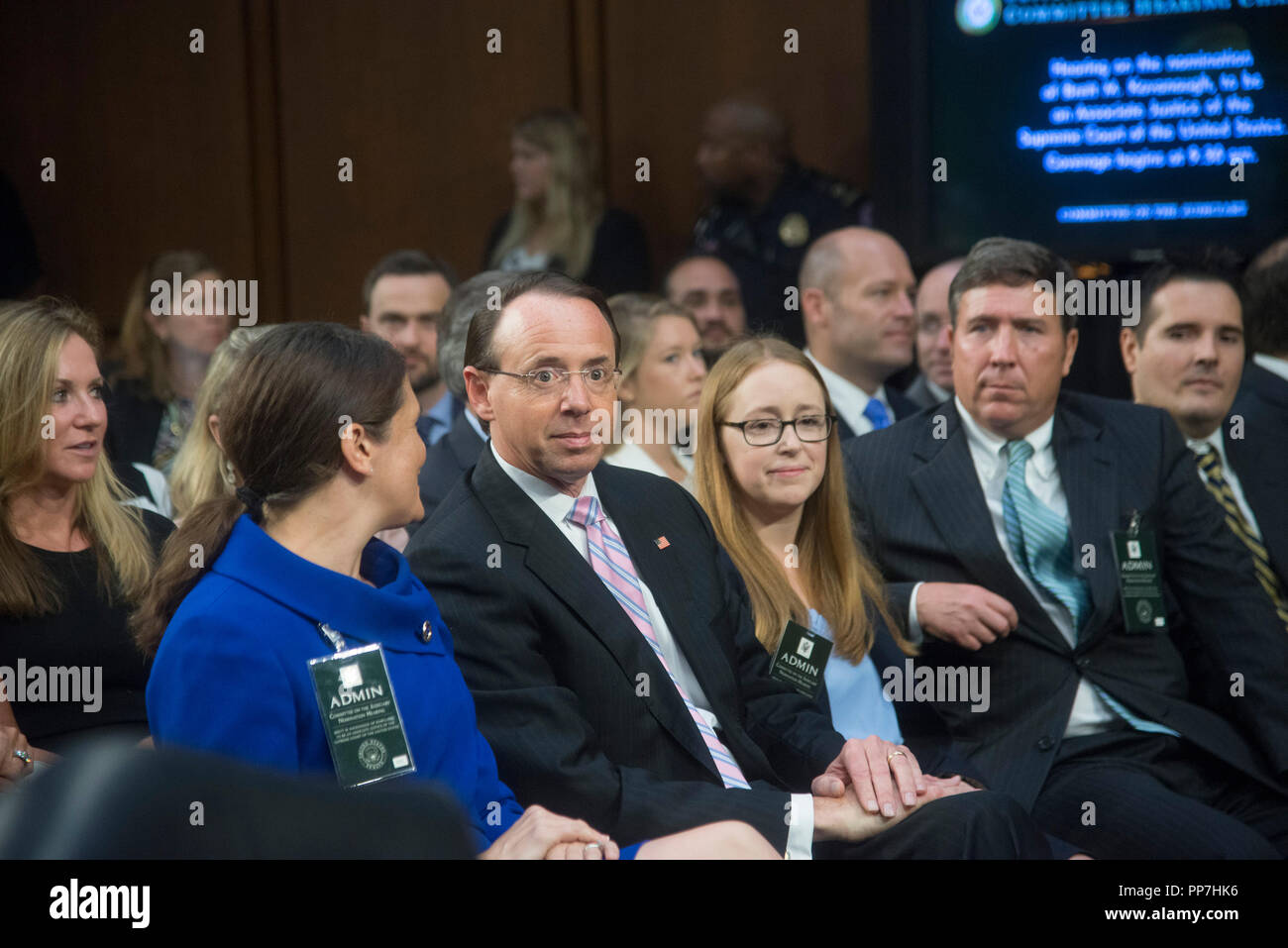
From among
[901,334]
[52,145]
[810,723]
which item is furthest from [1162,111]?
[52,145]

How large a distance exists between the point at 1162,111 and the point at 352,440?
3150mm

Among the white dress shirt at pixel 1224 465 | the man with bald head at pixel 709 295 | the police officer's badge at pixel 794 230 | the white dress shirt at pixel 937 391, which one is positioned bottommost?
the white dress shirt at pixel 1224 465

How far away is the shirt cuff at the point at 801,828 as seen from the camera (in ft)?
6.87

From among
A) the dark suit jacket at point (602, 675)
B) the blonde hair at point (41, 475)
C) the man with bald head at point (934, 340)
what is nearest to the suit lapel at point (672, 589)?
the dark suit jacket at point (602, 675)

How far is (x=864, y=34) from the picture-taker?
4980 millimetres

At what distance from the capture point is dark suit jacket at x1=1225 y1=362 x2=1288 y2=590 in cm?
312

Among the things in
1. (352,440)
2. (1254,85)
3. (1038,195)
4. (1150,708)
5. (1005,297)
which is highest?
(1254,85)

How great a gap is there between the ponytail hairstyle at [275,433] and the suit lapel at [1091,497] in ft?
5.07

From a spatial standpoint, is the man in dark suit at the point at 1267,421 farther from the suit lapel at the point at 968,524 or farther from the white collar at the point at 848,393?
the white collar at the point at 848,393

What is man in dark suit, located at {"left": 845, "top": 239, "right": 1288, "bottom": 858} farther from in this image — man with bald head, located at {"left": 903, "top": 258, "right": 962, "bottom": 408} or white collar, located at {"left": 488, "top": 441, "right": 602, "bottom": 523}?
man with bald head, located at {"left": 903, "top": 258, "right": 962, "bottom": 408}

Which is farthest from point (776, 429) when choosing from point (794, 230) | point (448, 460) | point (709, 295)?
point (794, 230)

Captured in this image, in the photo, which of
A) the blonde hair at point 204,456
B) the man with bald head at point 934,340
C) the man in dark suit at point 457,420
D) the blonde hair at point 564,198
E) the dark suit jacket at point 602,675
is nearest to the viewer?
the dark suit jacket at point 602,675

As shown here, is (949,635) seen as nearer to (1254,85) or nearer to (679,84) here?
(1254,85)

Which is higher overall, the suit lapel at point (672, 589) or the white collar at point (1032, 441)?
the white collar at point (1032, 441)
